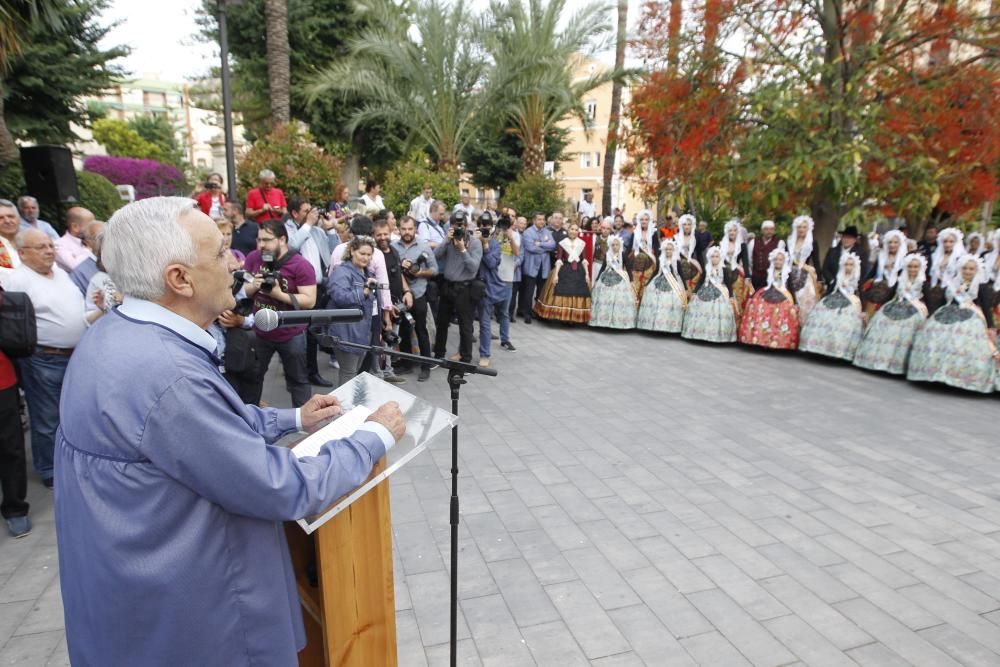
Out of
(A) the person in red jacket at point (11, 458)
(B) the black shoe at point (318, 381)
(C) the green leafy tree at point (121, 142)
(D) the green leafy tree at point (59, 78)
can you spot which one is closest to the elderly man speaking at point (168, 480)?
(A) the person in red jacket at point (11, 458)

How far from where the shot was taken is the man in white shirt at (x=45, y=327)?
396 cm

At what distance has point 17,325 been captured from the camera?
11.6 ft

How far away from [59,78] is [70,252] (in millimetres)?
13246

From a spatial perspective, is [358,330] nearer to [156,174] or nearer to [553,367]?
[553,367]

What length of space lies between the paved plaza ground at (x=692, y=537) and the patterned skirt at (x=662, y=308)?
286 centimetres

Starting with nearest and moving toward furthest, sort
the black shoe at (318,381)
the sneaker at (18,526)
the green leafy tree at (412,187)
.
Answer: the sneaker at (18,526) → the black shoe at (318,381) → the green leafy tree at (412,187)

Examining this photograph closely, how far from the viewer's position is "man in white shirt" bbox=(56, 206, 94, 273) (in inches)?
225

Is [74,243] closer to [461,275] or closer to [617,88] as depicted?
[461,275]

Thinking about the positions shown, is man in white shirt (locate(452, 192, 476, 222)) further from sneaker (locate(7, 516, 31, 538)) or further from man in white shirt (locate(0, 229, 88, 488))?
sneaker (locate(7, 516, 31, 538))

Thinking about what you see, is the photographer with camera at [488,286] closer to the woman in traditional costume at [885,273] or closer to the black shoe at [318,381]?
the black shoe at [318,381]

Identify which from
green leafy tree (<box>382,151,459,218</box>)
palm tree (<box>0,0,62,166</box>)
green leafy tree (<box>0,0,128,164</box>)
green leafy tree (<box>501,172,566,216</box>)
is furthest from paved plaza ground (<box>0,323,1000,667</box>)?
green leafy tree (<box>0,0,128,164</box>)

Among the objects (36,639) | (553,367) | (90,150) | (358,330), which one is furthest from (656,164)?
(90,150)

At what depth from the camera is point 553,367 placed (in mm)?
7750

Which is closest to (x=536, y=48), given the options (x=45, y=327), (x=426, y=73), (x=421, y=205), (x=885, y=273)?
(x=426, y=73)
